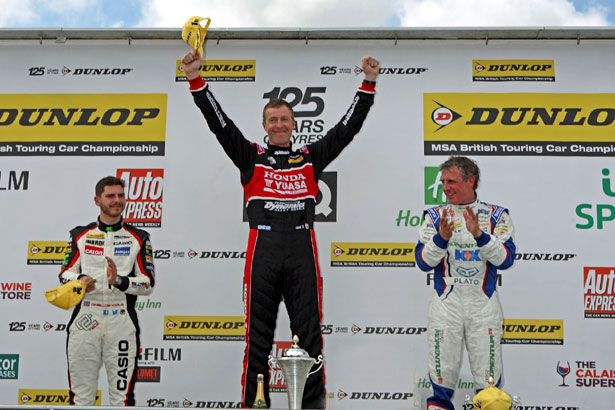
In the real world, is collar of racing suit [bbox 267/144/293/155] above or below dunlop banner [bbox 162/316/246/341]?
above

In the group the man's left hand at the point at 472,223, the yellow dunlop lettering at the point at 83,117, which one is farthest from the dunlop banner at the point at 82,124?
the man's left hand at the point at 472,223

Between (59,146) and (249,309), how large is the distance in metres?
2.52

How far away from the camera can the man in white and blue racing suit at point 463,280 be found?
3.43m

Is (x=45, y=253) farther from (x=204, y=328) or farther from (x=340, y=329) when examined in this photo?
(x=340, y=329)

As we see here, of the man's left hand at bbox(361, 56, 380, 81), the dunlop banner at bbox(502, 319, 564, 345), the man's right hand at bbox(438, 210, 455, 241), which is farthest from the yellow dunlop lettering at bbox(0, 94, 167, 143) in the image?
the dunlop banner at bbox(502, 319, 564, 345)

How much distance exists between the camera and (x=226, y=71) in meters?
5.18

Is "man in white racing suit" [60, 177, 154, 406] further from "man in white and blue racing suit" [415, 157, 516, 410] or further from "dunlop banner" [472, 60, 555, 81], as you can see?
"dunlop banner" [472, 60, 555, 81]

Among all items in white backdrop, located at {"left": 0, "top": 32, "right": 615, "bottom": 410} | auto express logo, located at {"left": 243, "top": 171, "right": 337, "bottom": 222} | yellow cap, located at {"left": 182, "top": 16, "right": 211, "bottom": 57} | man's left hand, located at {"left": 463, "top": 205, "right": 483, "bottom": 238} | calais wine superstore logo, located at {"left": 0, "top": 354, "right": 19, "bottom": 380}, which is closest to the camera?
man's left hand, located at {"left": 463, "top": 205, "right": 483, "bottom": 238}

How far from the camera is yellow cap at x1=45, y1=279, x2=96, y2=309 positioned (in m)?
3.62

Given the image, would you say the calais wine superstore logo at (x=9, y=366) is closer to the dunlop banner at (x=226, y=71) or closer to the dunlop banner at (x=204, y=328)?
the dunlop banner at (x=204, y=328)

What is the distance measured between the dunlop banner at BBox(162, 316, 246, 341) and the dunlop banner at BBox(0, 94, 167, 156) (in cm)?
139

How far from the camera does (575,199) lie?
15.9 feet

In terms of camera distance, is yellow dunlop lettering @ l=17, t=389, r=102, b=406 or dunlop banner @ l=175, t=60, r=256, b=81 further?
dunlop banner @ l=175, t=60, r=256, b=81

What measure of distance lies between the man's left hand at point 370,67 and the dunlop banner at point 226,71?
1502 mm
